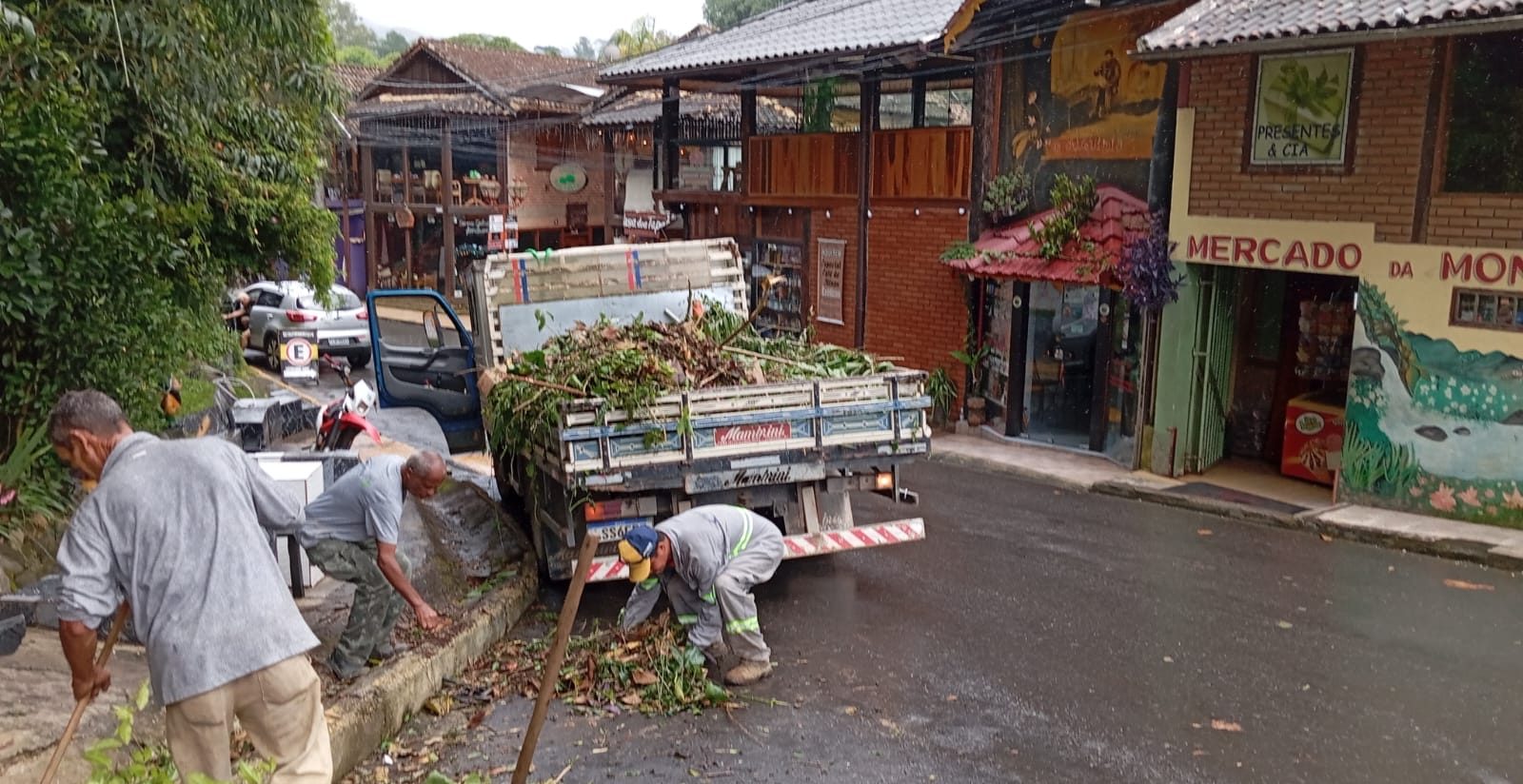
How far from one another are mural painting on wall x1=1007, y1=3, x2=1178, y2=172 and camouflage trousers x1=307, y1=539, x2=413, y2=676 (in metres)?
9.83

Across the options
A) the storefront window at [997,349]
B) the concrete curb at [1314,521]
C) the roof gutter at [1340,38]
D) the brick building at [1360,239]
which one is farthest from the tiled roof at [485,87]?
the roof gutter at [1340,38]

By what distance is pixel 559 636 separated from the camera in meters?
4.68

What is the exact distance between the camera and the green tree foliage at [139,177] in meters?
7.21

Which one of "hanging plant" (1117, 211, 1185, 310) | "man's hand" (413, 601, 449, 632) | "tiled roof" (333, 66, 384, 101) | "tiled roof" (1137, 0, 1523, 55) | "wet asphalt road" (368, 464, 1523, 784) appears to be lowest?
"wet asphalt road" (368, 464, 1523, 784)

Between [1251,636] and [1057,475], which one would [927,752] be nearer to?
[1251,636]

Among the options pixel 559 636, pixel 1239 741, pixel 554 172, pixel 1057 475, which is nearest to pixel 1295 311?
pixel 1057 475

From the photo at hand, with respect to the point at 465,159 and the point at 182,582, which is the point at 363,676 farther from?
the point at 465,159

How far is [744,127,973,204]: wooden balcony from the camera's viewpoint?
15734 millimetres

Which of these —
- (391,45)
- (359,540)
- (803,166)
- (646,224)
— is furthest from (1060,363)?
(391,45)

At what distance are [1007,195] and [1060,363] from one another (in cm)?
223

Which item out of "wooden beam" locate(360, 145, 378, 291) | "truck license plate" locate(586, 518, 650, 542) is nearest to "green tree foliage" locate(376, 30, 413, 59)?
"wooden beam" locate(360, 145, 378, 291)

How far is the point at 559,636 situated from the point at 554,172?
28.4m

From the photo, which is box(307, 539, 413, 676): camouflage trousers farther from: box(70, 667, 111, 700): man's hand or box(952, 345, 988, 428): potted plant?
box(952, 345, 988, 428): potted plant

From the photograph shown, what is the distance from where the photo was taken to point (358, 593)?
634cm
